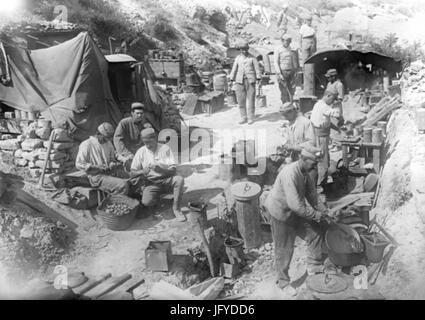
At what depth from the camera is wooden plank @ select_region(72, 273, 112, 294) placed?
689cm

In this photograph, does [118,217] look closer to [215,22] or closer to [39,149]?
[39,149]

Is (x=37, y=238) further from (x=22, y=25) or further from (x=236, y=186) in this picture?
(x=22, y=25)

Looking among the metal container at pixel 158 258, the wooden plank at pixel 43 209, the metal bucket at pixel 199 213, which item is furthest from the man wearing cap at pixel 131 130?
the metal container at pixel 158 258

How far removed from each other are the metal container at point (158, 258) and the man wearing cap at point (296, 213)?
1531 mm

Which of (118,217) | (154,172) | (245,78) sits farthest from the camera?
(245,78)

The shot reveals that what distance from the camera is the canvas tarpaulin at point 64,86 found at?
978 centimetres

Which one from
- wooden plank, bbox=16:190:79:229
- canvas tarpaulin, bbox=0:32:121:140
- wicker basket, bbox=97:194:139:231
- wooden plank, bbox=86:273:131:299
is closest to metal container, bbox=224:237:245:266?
wooden plank, bbox=86:273:131:299

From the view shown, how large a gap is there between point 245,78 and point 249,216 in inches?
185

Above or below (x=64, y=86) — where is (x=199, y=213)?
below

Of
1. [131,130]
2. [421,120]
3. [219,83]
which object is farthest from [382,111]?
[219,83]

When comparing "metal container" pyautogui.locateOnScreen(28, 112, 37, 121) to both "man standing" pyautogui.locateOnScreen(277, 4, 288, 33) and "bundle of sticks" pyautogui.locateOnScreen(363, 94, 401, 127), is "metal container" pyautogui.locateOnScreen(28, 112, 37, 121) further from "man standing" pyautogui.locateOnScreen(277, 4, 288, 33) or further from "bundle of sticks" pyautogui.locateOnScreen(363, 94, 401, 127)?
"man standing" pyautogui.locateOnScreen(277, 4, 288, 33)

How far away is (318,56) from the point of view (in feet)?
42.7

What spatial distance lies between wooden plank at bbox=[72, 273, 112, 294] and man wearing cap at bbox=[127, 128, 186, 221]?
1456mm

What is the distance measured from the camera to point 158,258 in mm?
7062
